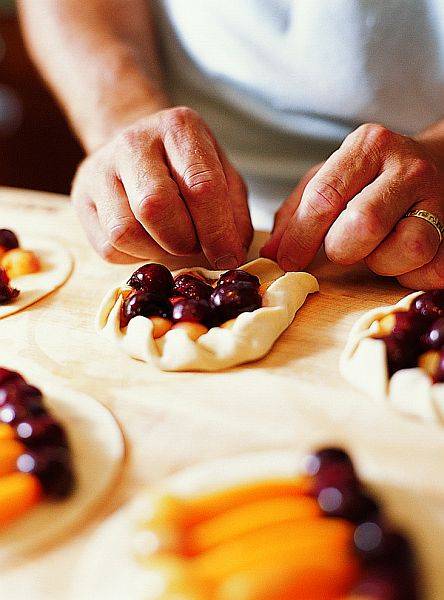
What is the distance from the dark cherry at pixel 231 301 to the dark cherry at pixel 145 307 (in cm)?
8

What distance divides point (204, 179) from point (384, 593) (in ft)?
2.46

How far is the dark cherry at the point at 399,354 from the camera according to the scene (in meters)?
1.01

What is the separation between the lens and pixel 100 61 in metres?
1.73

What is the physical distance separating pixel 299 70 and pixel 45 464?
3.57 ft

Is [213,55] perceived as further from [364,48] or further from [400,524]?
[400,524]

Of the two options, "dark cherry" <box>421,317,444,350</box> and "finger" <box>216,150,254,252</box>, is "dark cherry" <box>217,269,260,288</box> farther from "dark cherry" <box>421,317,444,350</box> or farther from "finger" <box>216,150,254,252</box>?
"dark cherry" <box>421,317,444,350</box>

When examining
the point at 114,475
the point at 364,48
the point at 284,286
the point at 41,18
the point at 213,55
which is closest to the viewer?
the point at 114,475

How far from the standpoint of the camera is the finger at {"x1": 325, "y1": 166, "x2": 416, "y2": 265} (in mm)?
1139

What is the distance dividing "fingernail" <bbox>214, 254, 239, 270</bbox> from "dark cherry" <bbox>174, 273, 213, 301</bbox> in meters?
0.07

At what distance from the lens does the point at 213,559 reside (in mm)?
690

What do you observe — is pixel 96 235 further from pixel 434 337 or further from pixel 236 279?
pixel 434 337

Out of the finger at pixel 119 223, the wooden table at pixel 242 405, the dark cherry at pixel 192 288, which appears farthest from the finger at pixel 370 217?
the finger at pixel 119 223

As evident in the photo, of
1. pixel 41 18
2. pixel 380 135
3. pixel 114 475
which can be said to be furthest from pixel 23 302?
pixel 41 18

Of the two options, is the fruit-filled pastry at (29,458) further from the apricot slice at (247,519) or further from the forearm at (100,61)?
the forearm at (100,61)
